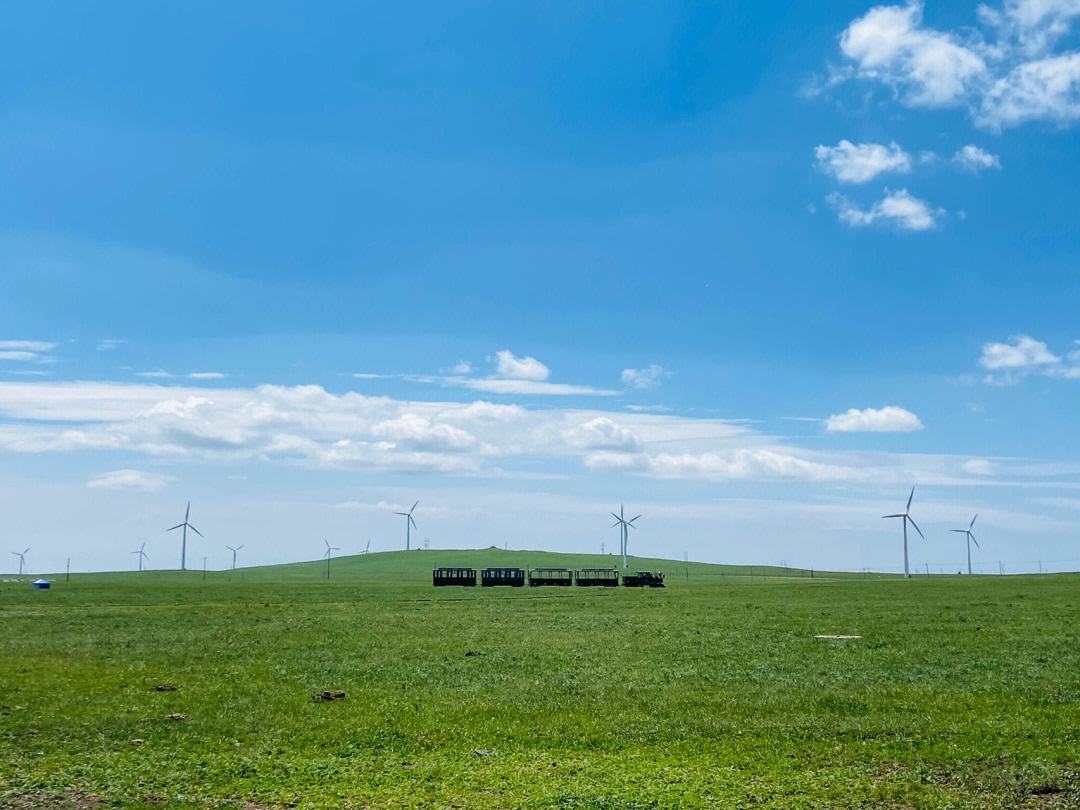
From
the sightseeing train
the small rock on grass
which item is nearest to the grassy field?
the small rock on grass

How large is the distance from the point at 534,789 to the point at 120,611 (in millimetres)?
63900

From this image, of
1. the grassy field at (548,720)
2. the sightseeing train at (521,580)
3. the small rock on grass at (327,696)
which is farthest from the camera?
the sightseeing train at (521,580)

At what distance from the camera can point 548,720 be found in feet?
85.1

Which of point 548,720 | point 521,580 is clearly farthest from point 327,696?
point 521,580

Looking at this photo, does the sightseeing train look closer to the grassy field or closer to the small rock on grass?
the grassy field

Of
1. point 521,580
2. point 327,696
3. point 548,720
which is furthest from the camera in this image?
point 521,580

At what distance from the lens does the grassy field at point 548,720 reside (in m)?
19.2

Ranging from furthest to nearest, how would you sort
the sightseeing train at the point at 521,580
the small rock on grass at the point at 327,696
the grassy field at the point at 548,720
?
1. the sightseeing train at the point at 521,580
2. the small rock on grass at the point at 327,696
3. the grassy field at the point at 548,720

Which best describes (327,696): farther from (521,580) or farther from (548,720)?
(521,580)

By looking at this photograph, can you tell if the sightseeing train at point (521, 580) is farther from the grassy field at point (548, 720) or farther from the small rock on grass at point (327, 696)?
the small rock on grass at point (327, 696)

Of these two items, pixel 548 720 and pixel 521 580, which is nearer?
pixel 548 720

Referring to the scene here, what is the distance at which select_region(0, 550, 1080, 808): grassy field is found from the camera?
1922cm

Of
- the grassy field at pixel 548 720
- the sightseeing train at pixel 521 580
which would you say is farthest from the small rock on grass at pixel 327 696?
the sightseeing train at pixel 521 580

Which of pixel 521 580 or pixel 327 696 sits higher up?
pixel 327 696
